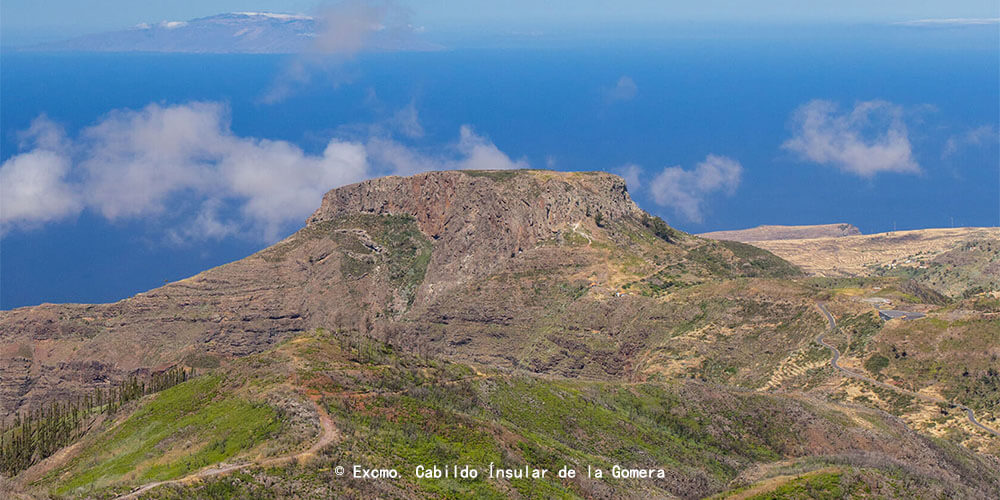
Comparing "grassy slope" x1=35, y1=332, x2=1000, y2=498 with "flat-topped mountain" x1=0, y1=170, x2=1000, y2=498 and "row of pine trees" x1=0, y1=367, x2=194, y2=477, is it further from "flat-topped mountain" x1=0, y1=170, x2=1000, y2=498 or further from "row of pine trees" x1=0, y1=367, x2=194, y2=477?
"row of pine trees" x1=0, y1=367, x2=194, y2=477

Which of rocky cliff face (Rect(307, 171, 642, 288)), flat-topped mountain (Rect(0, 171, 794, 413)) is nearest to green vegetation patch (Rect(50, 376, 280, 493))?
flat-topped mountain (Rect(0, 171, 794, 413))

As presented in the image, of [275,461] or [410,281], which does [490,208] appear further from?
[275,461]

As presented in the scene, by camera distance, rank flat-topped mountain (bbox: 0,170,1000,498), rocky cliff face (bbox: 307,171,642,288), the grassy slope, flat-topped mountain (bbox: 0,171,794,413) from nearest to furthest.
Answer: the grassy slope → flat-topped mountain (bbox: 0,170,1000,498) → flat-topped mountain (bbox: 0,171,794,413) → rocky cliff face (bbox: 307,171,642,288)

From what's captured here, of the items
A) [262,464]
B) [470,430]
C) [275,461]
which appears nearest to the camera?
[262,464]

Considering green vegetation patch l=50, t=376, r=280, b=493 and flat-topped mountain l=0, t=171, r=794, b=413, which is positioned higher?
flat-topped mountain l=0, t=171, r=794, b=413

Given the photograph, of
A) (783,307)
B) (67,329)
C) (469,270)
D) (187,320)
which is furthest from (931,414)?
(67,329)

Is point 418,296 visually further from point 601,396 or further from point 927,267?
point 927,267

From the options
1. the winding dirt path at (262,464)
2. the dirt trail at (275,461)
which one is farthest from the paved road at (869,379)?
the winding dirt path at (262,464)

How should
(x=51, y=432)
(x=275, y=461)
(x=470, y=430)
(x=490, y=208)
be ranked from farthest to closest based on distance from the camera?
(x=490, y=208), (x=51, y=432), (x=470, y=430), (x=275, y=461)

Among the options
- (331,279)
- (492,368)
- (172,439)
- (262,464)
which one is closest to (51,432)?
(172,439)
